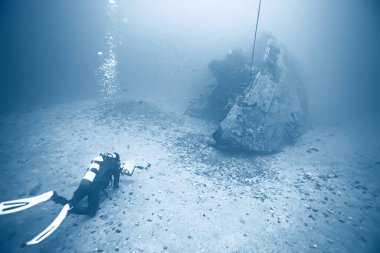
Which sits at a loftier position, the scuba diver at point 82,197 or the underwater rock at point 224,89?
the underwater rock at point 224,89

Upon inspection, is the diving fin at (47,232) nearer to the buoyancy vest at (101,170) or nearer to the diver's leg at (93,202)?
the diver's leg at (93,202)

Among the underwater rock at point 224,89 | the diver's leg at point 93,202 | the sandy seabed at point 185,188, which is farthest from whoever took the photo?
the underwater rock at point 224,89

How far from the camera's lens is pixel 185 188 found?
20.6ft

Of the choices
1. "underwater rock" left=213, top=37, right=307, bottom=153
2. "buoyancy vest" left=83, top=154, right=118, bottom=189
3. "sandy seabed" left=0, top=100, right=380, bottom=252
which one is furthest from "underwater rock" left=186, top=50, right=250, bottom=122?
"buoyancy vest" left=83, top=154, right=118, bottom=189

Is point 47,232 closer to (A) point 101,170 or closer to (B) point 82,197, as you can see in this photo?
(B) point 82,197

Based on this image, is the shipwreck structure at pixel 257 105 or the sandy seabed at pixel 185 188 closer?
the sandy seabed at pixel 185 188

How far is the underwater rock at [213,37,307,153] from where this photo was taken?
818 cm

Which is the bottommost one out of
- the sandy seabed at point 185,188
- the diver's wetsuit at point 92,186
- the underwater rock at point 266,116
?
the sandy seabed at point 185,188

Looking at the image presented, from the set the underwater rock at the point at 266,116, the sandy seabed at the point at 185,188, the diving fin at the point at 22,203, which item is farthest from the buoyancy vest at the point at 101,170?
the underwater rock at the point at 266,116

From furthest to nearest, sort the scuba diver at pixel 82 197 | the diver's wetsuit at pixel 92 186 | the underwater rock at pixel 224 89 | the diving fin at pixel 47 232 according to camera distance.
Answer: the underwater rock at pixel 224 89
the diver's wetsuit at pixel 92 186
the scuba diver at pixel 82 197
the diving fin at pixel 47 232

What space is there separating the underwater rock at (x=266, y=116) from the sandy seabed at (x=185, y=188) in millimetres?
451

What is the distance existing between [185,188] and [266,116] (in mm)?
4391

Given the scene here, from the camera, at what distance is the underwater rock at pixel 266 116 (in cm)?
818

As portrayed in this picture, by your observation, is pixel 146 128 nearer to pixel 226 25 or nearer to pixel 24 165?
pixel 24 165
